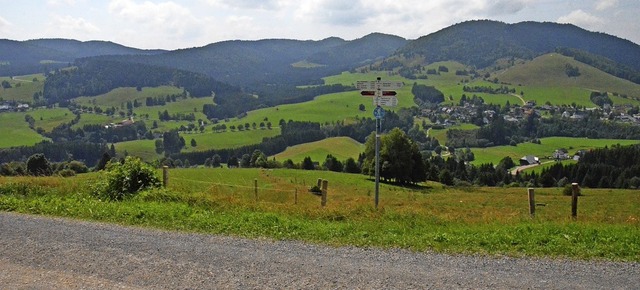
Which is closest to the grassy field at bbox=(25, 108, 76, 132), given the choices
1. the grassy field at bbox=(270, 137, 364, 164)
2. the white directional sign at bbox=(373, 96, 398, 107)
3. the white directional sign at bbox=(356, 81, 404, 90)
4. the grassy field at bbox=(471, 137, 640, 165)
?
the grassy field at bbox=(270, 137, 364, 164)

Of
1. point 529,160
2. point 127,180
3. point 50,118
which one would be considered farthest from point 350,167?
point 50,118

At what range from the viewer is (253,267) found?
907 centimetres

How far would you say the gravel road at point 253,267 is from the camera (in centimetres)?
819

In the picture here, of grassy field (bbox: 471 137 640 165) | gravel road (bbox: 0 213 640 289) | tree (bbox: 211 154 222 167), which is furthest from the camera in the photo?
grassy field (bbox: 471 137 640 165)

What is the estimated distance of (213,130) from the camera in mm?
180625

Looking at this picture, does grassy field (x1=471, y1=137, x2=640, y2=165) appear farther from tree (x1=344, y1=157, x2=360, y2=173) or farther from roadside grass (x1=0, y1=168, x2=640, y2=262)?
roadside grass (x1=0, y1=168, x2=640, y2=262)

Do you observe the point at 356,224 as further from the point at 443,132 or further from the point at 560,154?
the point at 443,132

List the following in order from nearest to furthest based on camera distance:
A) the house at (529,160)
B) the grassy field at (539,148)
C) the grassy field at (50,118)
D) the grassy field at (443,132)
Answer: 1. the house at (529,160)
2. the grassy field at (539,148)
3. the grassy field at (443,132)
4. the grassy field at (50,118)

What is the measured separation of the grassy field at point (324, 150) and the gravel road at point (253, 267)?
11006 centimetres

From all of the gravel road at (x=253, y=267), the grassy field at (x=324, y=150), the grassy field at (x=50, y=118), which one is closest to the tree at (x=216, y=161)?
the grassy field at (x=324, y=150)

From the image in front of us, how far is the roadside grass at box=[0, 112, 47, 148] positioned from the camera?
139175mm

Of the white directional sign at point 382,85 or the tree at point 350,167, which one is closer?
the white directional sign at point 382,85

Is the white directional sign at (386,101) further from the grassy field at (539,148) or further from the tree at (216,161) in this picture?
the grassy field at (539,148)

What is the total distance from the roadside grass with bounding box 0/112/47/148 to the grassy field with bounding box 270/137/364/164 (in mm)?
71468
